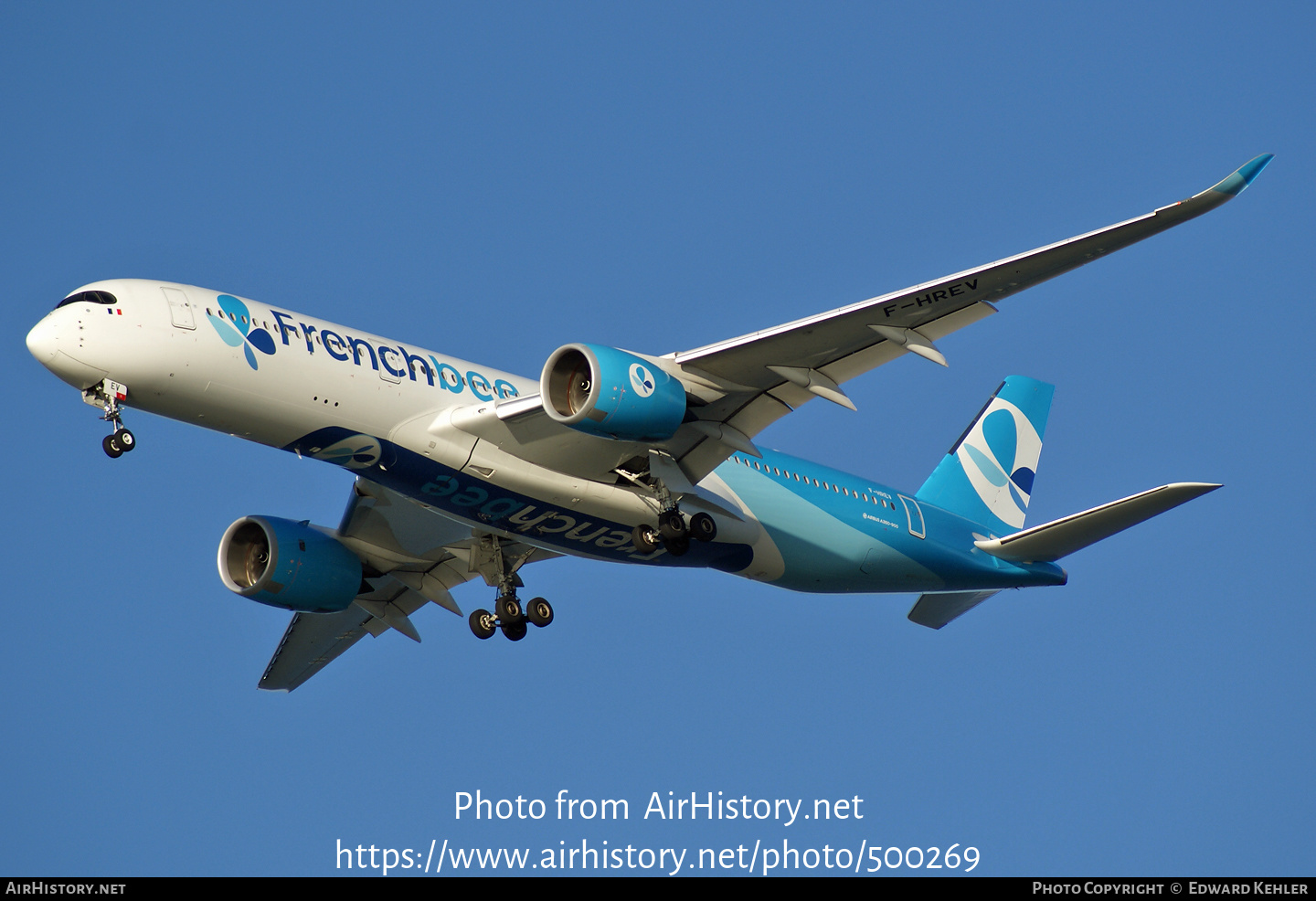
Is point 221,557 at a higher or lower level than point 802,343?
lower

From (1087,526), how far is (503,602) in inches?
451

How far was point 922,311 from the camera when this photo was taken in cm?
2239

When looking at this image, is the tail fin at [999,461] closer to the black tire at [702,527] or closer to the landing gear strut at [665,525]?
the black tire at [702,527]

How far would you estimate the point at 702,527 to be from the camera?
25.4 m

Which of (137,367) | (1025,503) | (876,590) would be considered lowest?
(137,367)

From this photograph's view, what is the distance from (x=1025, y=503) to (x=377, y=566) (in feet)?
51.1

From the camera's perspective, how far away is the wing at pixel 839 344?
2120cm

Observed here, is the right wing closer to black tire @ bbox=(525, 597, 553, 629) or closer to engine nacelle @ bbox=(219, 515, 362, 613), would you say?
black tire @ bbox=(525, 597, 553, 629)

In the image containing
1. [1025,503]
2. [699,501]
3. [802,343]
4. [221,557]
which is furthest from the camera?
[1025,503]

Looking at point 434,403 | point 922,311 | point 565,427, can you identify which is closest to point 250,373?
point 434,403

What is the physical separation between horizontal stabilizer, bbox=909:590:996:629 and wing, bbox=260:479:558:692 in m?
8.87

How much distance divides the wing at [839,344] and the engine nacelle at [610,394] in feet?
3.21

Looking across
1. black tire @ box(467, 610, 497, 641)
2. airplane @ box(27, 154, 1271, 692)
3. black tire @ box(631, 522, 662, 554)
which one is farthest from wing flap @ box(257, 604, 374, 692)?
black tire @ box(631, 522, 662, 554)

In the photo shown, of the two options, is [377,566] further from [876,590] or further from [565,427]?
[876,590]
